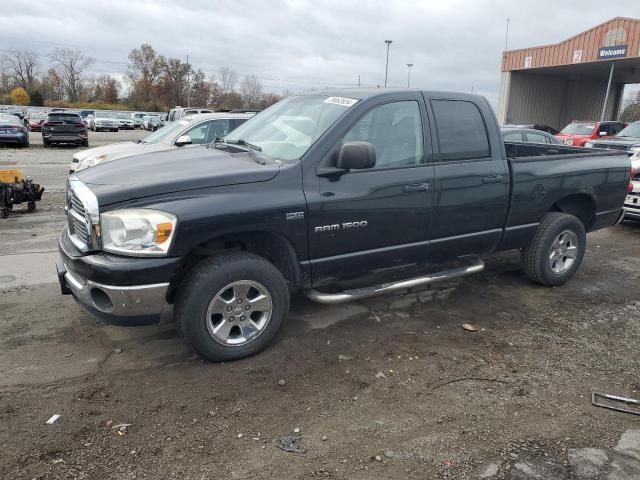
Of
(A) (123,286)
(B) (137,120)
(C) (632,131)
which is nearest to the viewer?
(A) (123,286)

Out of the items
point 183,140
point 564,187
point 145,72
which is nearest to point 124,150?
point 183,140

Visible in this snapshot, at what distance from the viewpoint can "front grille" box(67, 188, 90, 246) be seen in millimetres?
3469

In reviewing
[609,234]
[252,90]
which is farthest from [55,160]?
[252,90]

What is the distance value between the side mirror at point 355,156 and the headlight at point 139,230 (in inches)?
50.0

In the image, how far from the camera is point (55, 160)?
17422mm

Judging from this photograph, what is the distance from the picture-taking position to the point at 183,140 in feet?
27.6

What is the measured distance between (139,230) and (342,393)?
66.9 inches

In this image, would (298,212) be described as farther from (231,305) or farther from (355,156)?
(231,305)

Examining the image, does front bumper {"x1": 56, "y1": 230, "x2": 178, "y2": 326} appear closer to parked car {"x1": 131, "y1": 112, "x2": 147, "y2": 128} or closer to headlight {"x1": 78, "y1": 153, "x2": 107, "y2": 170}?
headlight {"x1": 78, "y1": 153, "x2": 107, "y2": 170}

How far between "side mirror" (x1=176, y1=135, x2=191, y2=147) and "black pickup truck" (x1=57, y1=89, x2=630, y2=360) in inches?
140

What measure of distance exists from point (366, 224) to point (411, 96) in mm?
1241

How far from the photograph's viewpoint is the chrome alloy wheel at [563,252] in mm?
5410

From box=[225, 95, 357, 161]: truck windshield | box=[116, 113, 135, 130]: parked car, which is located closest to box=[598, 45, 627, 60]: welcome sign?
box=[225, 95, 357, 161]: truck windshield

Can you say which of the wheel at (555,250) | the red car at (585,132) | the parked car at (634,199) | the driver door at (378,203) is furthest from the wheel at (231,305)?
the red car at (585,132)
